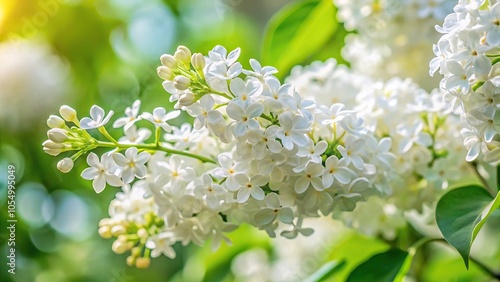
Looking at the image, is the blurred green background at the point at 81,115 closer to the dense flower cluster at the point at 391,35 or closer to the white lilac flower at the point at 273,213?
the dense flower cluster at the point at 391,35

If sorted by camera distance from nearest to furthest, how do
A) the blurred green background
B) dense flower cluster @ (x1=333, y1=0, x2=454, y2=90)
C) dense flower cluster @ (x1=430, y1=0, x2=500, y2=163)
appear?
1. dense flower cluster @ (x1=430, y1=0, x2=500, y2=163)
2. dense flower cluster @ (x1=333, y1=0, x2=454, y2=90)
3. the blurred green background

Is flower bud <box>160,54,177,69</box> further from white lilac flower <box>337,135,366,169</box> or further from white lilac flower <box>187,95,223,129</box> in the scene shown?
white lilac flower <box>337,135,366,169</box>

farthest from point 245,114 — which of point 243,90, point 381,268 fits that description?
point 381,268

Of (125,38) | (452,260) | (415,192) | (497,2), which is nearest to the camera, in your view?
(497,2)

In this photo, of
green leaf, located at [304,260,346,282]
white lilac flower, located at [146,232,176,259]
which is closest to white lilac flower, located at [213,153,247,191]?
white lilac flower, located at [146,232,176,259]

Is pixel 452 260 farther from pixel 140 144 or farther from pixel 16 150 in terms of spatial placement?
pixel 16 150

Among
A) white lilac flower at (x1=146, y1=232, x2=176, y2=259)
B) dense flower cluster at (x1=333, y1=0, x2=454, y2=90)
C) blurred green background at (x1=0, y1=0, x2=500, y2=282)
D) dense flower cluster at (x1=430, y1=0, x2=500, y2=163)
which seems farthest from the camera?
blurred green background at (x1=0, y1=0, x2=500, y2=282)

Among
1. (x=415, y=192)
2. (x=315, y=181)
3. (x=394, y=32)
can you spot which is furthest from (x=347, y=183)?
(x=394, y=32)
